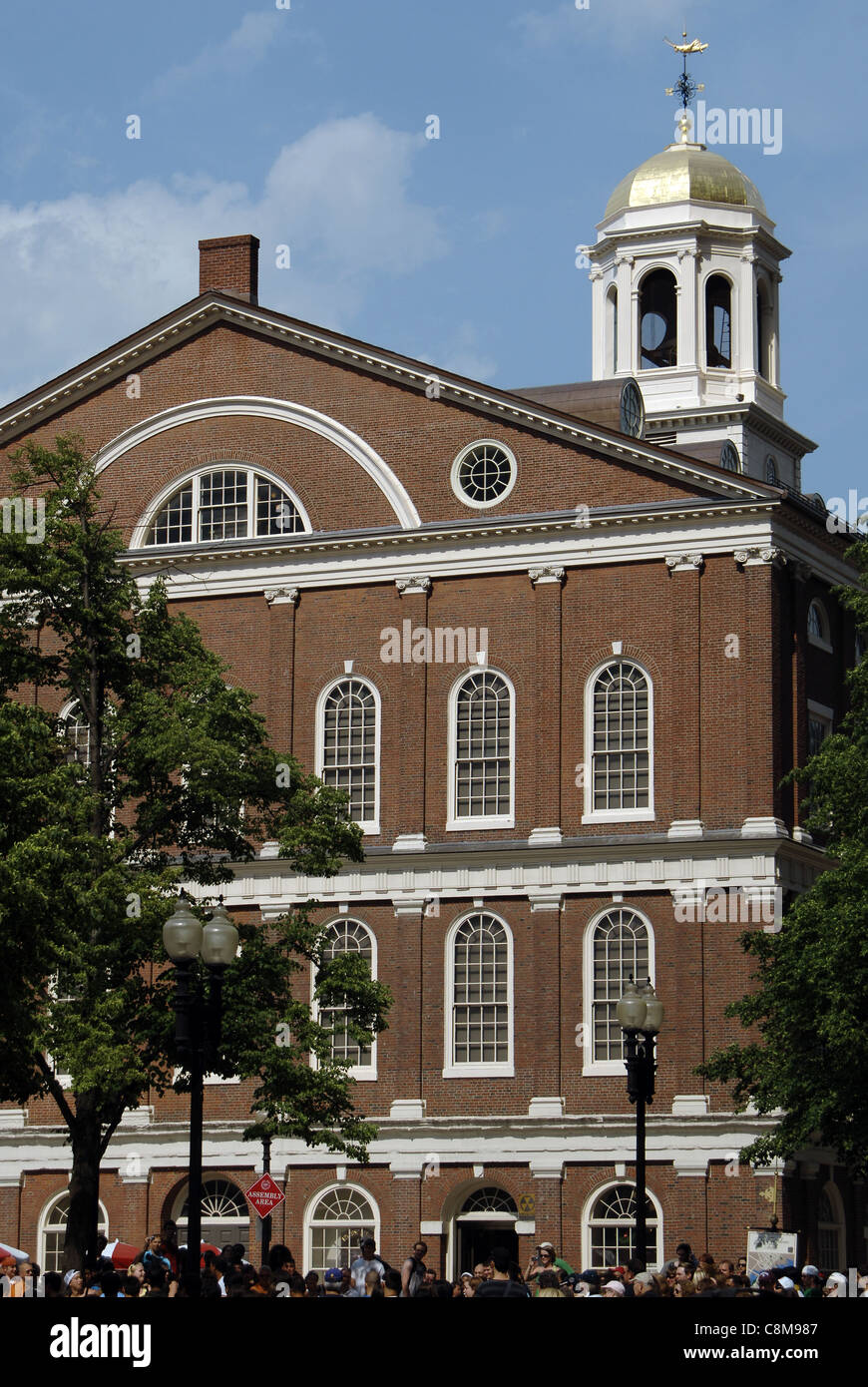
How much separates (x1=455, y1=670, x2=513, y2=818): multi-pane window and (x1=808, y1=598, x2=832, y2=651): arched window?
670 cm

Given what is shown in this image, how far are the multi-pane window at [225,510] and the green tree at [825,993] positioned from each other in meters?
14.8

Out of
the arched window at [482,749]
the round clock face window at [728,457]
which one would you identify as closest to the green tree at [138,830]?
the arched window at [482,749]

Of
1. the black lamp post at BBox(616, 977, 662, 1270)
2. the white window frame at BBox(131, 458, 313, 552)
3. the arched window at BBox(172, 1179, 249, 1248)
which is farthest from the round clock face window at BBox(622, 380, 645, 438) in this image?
the black lamp post at BBox(616, 977, 662, 1270)

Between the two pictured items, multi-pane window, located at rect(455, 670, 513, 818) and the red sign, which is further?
multi-pane window, located at rect(455, 670, 513, 818)

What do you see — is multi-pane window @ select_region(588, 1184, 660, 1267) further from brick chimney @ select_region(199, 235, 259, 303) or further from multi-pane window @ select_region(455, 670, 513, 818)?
brick chimney @ select_region(199, 235, 259, 303)

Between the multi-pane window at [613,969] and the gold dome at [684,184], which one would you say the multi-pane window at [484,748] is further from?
the gold dome at [684,184]

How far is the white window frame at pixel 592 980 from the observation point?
46594mm

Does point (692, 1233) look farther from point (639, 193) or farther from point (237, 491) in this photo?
point (639, 193)

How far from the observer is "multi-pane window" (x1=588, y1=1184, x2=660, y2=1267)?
149ft

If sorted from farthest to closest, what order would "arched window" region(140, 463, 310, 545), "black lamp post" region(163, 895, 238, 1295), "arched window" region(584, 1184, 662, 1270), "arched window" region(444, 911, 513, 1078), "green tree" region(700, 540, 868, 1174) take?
"arched window" region(140, 463, 310, 545) < "arched window" region(444, 911, 513, 1078) < "arched window" region(584, 1184, 662, 1270) < "green tree" region(700, 540, 868, 1174) < "black lamp post" region(163, 895, 238, 1295)

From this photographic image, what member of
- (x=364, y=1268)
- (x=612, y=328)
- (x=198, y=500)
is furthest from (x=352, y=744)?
(x=364, y=1268)

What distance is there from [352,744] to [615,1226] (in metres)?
11.5
